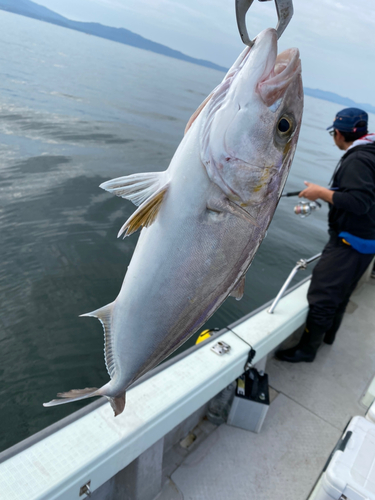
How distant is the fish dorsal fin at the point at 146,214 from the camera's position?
116 centimetres

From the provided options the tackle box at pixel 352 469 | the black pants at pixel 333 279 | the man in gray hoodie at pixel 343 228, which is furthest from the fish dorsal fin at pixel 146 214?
the black pants at pixel 333 279

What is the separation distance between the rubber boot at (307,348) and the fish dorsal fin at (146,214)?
10.8ft

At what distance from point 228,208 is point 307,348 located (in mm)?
3375

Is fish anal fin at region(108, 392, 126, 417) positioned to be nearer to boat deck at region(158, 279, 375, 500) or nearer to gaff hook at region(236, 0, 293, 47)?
gaff hook at region(236, 0, 293, 47)

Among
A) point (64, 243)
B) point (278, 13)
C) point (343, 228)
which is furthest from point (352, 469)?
point (64, 243)

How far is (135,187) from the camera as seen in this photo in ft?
4.17

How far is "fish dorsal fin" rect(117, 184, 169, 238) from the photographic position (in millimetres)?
1158

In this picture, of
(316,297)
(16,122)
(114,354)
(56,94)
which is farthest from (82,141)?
(114,354)

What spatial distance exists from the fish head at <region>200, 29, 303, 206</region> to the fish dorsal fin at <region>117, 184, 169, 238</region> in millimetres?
200

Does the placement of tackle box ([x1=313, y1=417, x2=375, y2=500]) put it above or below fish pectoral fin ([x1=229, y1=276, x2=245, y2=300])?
below

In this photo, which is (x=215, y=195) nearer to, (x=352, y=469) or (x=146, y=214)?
(x=146, y=214)

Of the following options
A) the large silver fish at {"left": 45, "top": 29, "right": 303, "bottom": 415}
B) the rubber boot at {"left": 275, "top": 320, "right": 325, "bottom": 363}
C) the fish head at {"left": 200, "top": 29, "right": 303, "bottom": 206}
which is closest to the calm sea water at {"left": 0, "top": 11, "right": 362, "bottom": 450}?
the rubber boot at {"left": 275, "top": 320, "right": 325, "bottom": 363}

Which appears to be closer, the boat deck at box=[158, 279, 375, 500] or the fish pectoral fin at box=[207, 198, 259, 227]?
the fish pectoral fin at box=[207, 198, 259, 227]

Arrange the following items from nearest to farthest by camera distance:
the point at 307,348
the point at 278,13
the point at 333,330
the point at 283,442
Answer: the point at 278,13 < the point at 283,442 < the point at 307,348 < the point at 333,330
